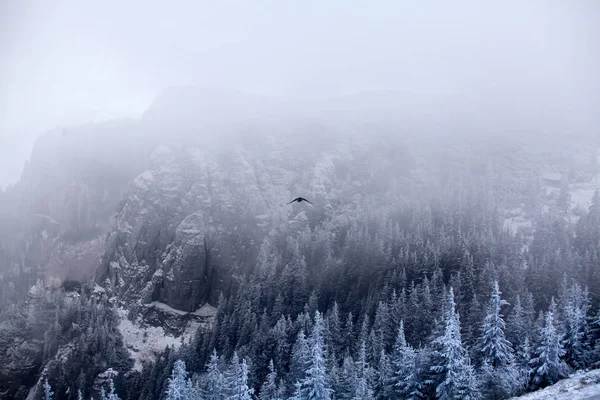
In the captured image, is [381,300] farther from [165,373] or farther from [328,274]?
[165,373]

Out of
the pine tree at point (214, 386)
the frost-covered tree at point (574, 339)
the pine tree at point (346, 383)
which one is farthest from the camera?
the pine tree at point (214, 386)

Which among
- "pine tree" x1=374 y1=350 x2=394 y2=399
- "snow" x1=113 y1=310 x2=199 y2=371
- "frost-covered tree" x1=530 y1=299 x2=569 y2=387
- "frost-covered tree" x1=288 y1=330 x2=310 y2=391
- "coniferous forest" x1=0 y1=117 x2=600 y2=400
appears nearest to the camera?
"frost-covered tree" x1=530 y1=299 x2=569 y2=387

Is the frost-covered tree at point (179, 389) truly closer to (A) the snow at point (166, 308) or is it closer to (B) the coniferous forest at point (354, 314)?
(B) the coniferous forest at point (354, 314)

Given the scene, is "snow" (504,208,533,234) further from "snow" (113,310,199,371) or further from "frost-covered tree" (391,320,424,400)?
"snow" (113,310,199,371)

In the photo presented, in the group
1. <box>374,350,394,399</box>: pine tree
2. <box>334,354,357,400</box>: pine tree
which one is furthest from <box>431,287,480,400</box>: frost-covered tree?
<box>334,354,357,400</box>: pine tree

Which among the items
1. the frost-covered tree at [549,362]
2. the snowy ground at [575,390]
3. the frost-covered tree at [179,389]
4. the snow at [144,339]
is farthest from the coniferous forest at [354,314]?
the snowy ground at [575,390]
